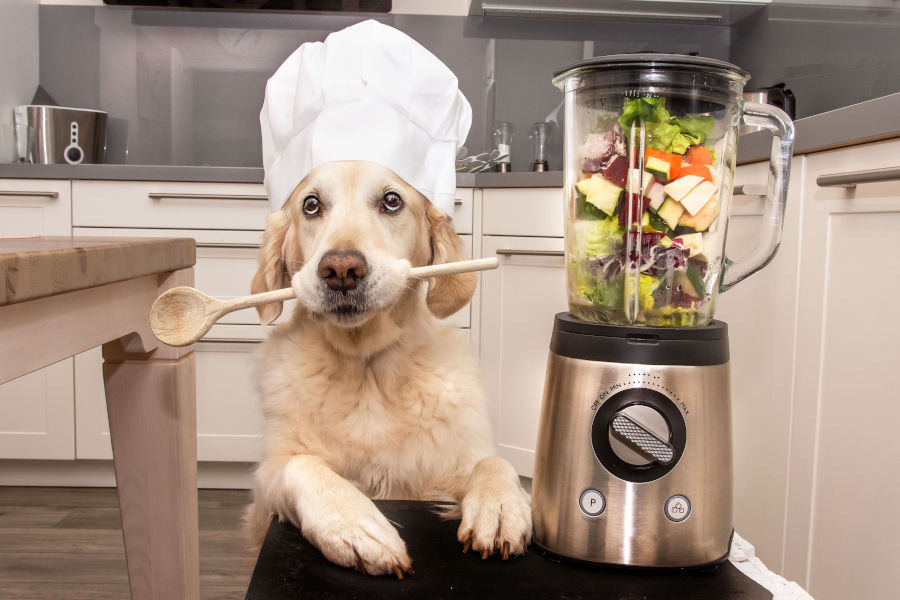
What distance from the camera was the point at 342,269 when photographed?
3.42ft

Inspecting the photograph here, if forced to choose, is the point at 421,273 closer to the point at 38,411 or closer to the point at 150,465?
the point at 150,465

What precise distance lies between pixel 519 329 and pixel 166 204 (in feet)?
4.21

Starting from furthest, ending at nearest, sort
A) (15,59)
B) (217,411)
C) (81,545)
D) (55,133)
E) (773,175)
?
(15,59) → (55,133) → (217,411) → (81,545) → (773,175)

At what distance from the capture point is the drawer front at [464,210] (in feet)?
8.57

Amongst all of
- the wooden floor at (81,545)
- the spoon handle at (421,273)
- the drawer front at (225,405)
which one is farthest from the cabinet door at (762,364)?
the drawer front at (225,405)

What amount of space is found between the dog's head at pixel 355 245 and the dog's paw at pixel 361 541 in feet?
1.09

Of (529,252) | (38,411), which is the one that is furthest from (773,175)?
(38,411)

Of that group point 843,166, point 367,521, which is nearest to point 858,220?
point 843,166

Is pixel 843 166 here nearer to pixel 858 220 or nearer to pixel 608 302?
pixel 858 220

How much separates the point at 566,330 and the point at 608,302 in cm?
6

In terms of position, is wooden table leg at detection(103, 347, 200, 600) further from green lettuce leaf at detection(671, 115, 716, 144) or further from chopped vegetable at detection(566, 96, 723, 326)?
green lettuce leaf at detection(671, 115, 716, 144)

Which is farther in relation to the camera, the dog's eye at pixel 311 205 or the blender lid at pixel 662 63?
the dog's eye at pixel 311 205

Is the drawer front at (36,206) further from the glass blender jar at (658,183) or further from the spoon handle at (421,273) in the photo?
the glass blender jar at (658,183)

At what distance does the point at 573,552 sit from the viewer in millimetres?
713
